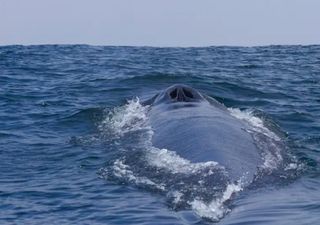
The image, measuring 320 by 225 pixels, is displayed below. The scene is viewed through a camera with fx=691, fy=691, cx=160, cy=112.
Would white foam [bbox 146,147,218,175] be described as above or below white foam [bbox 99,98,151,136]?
above

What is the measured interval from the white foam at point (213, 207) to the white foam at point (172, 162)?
46.2 inches

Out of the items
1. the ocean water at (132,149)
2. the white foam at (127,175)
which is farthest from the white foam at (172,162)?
the white foam at (127,175)

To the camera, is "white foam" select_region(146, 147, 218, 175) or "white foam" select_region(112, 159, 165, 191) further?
"white foam" select_region(146, 147, 218, 175)

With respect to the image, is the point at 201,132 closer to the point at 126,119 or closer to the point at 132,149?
the point at 132,149

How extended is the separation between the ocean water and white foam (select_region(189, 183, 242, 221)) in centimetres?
2

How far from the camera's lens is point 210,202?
32.0ft

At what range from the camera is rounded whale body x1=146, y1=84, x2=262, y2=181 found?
12.2m

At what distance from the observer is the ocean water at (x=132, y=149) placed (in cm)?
994

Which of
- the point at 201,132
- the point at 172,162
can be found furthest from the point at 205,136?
the point at 172,162

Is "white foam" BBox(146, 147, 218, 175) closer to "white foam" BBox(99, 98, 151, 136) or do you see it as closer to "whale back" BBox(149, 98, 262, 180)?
"whale back" BBox(149, 98, 262, 180)

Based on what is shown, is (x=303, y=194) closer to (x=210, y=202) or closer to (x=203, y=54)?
(x=210, y=202)

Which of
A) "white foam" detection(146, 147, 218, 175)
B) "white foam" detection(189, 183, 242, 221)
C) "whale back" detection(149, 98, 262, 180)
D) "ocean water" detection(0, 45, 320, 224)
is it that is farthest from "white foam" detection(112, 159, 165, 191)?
"white foam" detection(189, 183, 242, 221)

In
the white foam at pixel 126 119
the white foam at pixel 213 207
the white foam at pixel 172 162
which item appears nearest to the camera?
the white foam at pixel 213 207

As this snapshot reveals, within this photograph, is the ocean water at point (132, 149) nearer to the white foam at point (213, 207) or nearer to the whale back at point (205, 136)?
the white foam at point (213, 207)
